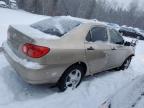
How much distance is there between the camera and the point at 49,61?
4.45 meters

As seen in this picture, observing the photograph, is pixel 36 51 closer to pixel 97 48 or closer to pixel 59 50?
pixel 59 50

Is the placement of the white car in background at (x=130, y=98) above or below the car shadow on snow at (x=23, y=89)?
above

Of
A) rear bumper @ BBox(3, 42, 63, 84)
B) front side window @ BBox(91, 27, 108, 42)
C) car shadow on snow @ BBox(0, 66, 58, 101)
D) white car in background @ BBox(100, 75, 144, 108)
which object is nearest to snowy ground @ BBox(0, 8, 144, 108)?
car shadow on snow @ BBox(0, 66, 58, 101)

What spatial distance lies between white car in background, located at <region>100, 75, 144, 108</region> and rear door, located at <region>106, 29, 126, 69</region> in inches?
118

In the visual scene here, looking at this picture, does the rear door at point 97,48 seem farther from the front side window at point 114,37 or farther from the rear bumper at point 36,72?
the rear bumper at point 36,72

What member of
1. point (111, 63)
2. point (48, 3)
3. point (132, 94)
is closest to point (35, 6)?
point (48, 3)

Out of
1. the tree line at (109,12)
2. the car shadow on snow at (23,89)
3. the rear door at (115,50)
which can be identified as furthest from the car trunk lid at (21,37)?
the tree line at (109,12)

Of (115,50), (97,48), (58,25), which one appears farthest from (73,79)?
(115,50)

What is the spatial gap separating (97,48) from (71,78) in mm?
953

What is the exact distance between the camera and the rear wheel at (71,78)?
4.97 meters

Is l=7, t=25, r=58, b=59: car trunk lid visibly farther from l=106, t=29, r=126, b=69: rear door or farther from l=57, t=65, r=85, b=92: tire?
l=106, t=29, r=126, b=69: rear door

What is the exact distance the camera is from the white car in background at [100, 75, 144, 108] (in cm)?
272

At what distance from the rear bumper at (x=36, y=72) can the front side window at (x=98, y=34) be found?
1.27 m

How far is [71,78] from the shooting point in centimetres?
520
